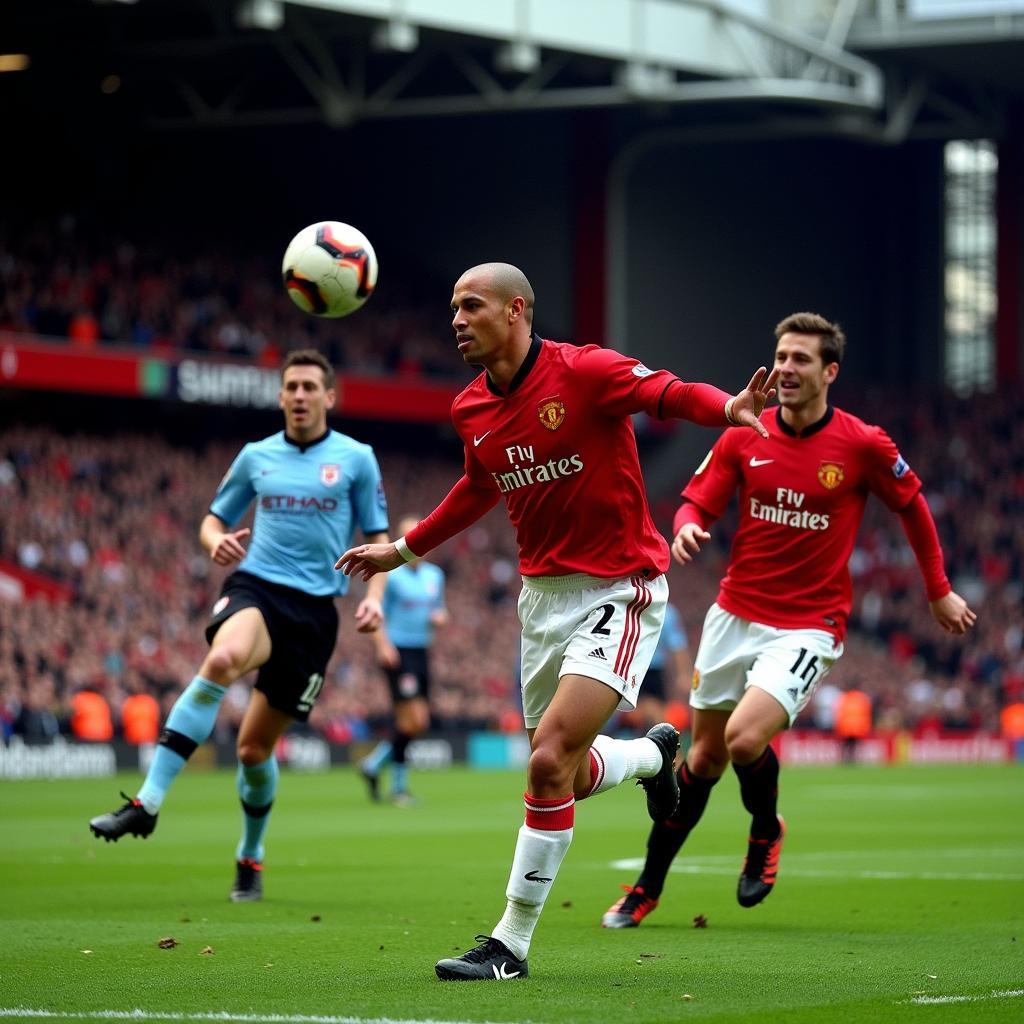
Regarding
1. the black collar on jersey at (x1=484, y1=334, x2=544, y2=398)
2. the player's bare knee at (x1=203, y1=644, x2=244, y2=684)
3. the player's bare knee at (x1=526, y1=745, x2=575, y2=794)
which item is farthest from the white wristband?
the player's bare knee at (x1=203, y1=644, x2=244, y2=684)

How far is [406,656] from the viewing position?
19.8 meters

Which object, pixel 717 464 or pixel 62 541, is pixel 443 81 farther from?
pixel 717 464

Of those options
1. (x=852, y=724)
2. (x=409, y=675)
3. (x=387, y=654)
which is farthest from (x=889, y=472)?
(x=852, y=724)

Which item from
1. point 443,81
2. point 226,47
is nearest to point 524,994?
point 226,47

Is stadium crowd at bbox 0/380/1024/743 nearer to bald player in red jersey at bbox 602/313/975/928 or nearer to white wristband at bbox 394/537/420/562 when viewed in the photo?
bald player in red jersey at bbox 602/313/975/928

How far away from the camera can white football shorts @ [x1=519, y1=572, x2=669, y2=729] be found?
7246 mm

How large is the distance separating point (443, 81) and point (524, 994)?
112 ft

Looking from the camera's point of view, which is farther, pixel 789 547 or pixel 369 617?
pixel 369 617

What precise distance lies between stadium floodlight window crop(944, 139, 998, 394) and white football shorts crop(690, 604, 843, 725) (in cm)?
4654

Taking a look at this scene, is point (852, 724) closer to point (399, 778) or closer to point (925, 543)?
point (399, 778)

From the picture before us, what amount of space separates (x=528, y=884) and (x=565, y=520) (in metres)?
1.38

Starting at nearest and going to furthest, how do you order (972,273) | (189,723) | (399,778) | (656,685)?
(189,723), (399,778), (656,685), (972,273)

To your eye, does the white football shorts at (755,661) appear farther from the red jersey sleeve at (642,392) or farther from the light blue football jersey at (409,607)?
the light blue football jersey at (409,607)

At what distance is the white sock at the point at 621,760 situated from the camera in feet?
24.9
